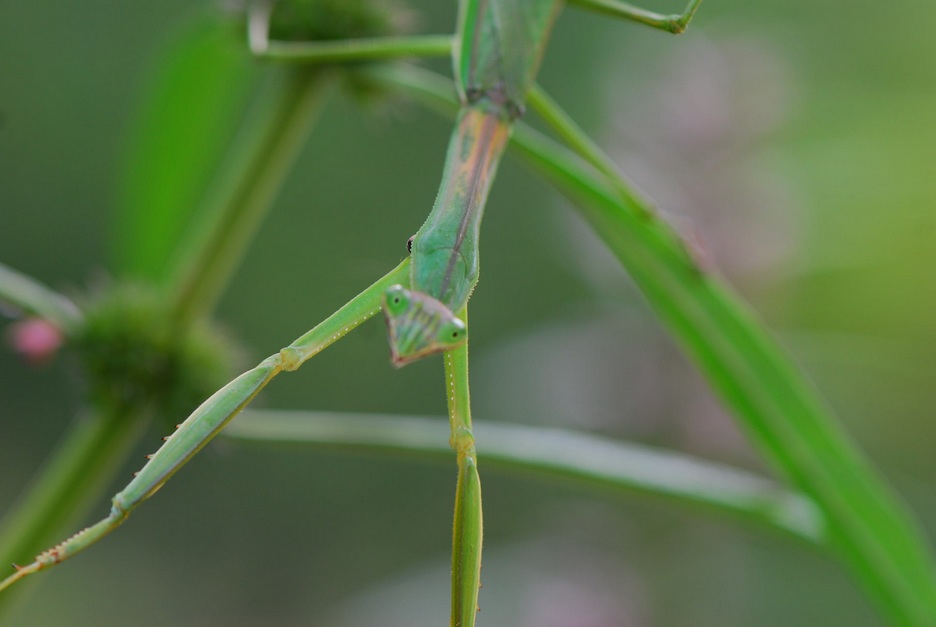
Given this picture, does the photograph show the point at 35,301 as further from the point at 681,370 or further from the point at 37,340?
the point at 681,370

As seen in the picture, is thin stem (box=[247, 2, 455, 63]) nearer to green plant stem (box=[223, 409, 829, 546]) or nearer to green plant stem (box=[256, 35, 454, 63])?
green plant stem (box=[256, 35, 454, 63])

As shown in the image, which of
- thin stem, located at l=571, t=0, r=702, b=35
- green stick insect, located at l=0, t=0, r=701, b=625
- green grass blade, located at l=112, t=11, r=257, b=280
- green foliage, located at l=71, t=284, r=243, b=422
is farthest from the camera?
green grass blade, located at l=112, t=11, r=257, b=280

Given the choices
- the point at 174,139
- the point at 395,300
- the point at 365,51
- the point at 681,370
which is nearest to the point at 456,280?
the point at 395,300

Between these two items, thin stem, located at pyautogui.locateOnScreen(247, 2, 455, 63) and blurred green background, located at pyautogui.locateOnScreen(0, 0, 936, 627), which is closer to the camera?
thin stem, located at pyautogui.locateOnScreen(247, 2, 455, 63)

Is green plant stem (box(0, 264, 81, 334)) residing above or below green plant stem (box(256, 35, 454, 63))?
below

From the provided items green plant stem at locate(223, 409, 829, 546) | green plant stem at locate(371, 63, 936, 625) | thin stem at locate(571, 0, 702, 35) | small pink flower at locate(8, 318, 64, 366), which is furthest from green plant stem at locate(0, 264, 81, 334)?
thin stem at locate(571, 0, 702, 35)

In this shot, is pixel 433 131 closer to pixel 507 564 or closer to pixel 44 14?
pixel 44 14

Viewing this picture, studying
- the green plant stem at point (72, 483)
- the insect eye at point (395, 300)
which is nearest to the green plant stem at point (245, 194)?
the green plant stem at point (72, 483)

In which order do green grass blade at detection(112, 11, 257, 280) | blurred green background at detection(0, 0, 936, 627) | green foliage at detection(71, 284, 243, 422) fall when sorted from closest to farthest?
1. green foliage at detection(71, 284, 243, 422)
2. green grass blade at detection(112, 11, 257, 280)
3. blurred green background at detection(0, 0, 936, 627)

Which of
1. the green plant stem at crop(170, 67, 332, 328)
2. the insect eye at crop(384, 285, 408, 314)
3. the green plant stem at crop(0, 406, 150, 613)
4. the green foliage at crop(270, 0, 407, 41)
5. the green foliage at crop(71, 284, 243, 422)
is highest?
the green foliage at crop(270, 0, 407, 41)
